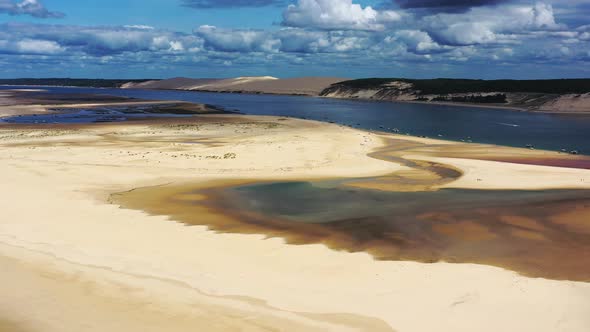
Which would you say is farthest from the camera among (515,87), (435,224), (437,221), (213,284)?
(515,87)

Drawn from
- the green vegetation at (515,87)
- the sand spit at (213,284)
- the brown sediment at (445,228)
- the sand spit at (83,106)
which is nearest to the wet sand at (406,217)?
the brown sediment at (445,228)

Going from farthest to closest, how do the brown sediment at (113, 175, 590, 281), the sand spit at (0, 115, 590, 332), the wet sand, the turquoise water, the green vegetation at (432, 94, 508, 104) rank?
1. the green vegetation at (432, 94, 508, 104)
2. the turquoise water
3. the wet sand
4. the brown sediment at (113, 175, 590, 281)
5. the sand spit at (0, 115, 590, 332)

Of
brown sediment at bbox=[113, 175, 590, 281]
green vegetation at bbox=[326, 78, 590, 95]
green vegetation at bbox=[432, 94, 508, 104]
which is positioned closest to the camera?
brown sediment at bbox=[113, 175, 590, 281]

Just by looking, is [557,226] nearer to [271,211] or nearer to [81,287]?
[271,211]

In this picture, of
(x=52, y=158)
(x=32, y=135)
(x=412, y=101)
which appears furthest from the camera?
(x=412, y=101)

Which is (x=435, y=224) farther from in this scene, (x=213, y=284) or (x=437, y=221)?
(x=213, y=284)

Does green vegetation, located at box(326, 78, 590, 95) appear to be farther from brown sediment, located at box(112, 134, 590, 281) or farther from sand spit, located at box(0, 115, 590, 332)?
sand spit, located at box(0, 115, 590, 332)

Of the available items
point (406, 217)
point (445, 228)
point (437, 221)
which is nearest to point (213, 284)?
point (445, 228)

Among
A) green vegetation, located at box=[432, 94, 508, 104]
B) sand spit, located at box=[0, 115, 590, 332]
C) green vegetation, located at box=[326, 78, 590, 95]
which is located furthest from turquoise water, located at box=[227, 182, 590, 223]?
green vegetation, located at box=[432, 94, 508, 104]

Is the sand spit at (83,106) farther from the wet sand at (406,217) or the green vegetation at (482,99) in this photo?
the green vegetation at (482,99)

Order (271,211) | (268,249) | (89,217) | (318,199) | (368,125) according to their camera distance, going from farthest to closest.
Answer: (368,125) → (318,199) → (271,211) → (89,217) → (268,249)

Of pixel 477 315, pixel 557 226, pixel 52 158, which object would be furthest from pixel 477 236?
pixel 52 158
